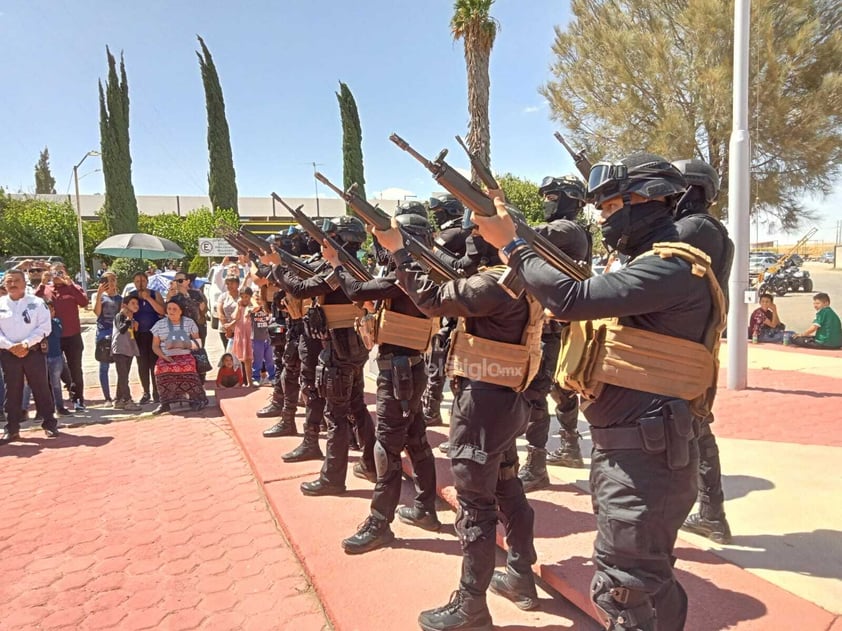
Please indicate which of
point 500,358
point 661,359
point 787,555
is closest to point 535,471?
point 787,555

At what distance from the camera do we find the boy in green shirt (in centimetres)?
1051

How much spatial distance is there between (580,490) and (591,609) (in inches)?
59.9

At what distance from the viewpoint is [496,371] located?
270 centimetres

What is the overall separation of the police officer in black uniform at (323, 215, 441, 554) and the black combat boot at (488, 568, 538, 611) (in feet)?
3.06

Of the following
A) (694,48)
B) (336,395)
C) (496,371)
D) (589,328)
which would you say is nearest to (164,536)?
(336,395)

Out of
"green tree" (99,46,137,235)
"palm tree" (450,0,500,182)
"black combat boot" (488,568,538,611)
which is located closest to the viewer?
"black combat boot" (488,568,538,611)

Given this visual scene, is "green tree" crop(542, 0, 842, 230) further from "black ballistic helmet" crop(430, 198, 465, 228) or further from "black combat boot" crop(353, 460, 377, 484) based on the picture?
"black combat boot" crop(353, 460, 377, 484)

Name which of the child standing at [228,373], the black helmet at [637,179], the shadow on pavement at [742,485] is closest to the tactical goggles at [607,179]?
the black helmet at [637,179]

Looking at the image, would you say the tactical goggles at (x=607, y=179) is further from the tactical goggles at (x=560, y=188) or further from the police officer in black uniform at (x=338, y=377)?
the police officer in black uniform at (x=338, y=377)

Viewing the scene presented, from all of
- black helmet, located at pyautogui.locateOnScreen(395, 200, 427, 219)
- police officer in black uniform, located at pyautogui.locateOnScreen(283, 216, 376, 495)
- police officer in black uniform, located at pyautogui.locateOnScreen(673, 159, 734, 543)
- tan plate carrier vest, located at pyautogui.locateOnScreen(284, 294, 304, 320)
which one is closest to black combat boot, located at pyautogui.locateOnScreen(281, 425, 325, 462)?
police officer in black uniform, located at pyautogui.locateOnScreen(283, 216, 376, 495)

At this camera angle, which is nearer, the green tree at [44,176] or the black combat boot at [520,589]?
the black combat boot at [520,589]

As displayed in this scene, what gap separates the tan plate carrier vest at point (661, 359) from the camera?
2.01 m

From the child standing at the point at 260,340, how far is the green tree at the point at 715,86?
492 inches

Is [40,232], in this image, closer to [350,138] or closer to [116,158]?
[116,158]
